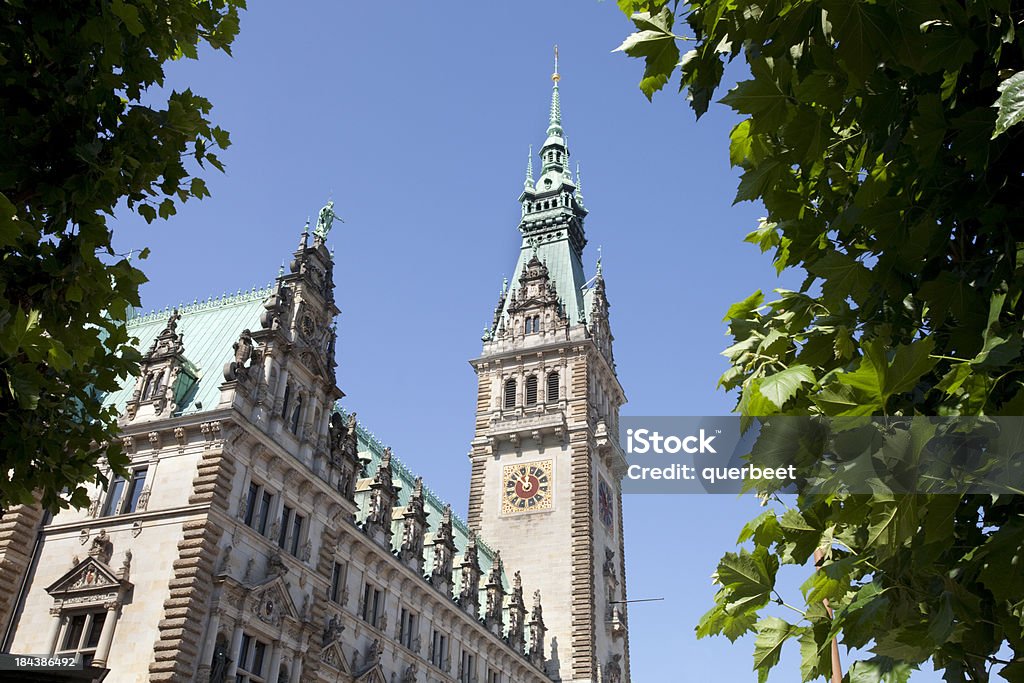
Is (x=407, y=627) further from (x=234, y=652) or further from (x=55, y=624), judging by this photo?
(x=55, y=624)

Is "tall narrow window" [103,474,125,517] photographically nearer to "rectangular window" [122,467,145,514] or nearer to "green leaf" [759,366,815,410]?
"rectangular window" [122,467,145,514]

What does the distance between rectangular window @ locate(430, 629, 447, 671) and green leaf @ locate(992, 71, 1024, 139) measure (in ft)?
149

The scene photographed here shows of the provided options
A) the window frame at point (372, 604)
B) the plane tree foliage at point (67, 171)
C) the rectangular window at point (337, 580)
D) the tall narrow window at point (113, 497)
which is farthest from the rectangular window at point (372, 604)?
the plane tree foliage at point (67, 171)

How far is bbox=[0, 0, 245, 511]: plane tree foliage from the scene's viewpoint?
948cm

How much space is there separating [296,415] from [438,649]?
17787 mm

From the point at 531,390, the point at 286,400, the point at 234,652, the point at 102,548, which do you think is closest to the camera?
Answer: the point at 234,652

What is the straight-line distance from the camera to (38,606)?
100.0 ft

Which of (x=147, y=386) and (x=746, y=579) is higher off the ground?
(x=147, y=386)

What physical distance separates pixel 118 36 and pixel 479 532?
5700 cm

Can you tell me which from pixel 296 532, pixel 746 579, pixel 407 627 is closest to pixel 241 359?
pixel 296 532

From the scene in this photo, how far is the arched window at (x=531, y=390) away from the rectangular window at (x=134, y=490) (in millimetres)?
38027

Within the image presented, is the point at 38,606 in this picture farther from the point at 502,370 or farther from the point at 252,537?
the point at 502,370

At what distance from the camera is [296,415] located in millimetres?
36344

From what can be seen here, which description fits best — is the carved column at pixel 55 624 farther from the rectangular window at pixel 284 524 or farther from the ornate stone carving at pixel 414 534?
the ornate stone carving at pixel 414 534
